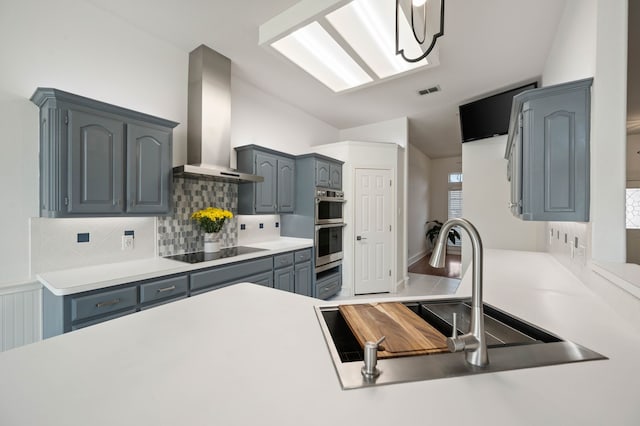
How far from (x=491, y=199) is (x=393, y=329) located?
3890 millimetres

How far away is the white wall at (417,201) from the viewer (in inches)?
258

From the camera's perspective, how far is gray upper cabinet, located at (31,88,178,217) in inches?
68.9

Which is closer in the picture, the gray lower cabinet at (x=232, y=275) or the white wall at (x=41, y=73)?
the white wall at (x=41, y=73)

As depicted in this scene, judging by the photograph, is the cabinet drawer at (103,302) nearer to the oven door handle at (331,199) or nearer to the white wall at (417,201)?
the oven door handle at (331,199)

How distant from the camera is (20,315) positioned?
1780 mm

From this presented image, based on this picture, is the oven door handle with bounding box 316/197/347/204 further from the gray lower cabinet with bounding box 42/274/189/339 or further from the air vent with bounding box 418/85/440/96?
the gray lower cabinet with bounding box 42/274/189/339

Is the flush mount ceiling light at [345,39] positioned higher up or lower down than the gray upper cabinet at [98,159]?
higher up

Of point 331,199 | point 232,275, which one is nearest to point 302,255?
point 331,199

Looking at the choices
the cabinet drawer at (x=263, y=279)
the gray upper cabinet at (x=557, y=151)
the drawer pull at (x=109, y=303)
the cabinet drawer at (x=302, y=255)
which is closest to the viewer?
the gray upper cabinet at (x=557, y=151)

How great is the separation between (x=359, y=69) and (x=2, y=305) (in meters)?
3.35

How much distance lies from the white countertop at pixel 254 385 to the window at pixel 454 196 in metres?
7.75

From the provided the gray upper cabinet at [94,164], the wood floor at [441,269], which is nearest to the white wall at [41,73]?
the gray upper cabinet at [94,164]

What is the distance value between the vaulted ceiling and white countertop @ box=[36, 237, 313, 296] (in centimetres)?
205

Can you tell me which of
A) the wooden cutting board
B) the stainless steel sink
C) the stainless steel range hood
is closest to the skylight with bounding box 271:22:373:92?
the stainless steel range hood
